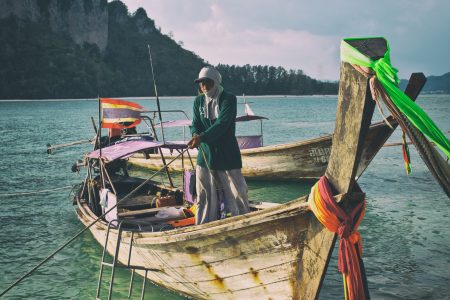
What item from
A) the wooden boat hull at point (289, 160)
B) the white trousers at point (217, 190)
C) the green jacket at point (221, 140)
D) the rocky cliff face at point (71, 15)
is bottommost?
the wooden boat hull at point (289, 160)

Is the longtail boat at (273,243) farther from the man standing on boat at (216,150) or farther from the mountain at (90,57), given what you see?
the mountain at (90,57)

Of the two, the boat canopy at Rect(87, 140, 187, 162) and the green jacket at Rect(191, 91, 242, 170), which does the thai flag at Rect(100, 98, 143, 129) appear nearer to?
the boat canopy at Rect(87, 140, 187, 162)

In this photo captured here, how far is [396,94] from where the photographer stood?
2879 millimetres

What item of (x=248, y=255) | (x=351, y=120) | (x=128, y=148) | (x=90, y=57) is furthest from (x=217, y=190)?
(x=90, y=57)

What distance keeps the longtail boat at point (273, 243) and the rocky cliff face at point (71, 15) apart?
136975 mm

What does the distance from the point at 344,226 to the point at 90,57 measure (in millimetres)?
135622

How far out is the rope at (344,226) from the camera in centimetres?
361

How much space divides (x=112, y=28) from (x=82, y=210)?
513ft

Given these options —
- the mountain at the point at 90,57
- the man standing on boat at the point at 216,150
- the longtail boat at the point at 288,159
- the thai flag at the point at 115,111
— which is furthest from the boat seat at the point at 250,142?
the mountain at the point at 90,57

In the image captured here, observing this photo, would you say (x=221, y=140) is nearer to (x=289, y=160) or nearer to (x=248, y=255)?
(x=248, y=255)

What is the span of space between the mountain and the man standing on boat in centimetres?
10585

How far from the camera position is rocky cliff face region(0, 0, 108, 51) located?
412 feet

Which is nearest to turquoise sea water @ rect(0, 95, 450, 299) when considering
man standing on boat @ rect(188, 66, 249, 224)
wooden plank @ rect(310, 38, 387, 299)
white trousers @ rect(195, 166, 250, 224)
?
white trousers @ rect(195, 166, 250, 224)

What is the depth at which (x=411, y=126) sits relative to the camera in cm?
291
